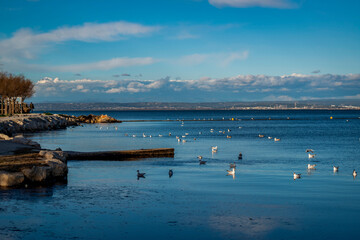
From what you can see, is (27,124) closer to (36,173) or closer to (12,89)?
(12,89)

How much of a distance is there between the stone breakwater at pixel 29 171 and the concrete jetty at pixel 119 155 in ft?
20.2

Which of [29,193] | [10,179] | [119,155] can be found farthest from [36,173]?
[119,155]

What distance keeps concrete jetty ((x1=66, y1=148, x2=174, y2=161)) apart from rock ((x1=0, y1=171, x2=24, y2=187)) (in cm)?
1019

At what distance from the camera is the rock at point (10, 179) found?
2027cm

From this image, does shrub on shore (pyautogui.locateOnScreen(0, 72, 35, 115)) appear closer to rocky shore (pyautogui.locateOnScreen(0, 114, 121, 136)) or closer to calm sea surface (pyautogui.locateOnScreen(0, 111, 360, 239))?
rocky shore (pyautogui.locateOnScreen(0, 114, 121, 136))

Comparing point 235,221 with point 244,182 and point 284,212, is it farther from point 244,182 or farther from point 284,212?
point 244,182

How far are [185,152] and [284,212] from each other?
79.3ft

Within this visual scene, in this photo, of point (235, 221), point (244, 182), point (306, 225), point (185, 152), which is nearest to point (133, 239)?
point (235, 221)

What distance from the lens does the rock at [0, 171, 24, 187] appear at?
66.5 ft

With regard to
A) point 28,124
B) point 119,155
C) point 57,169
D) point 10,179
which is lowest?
point 10,179

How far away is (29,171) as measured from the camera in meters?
21.2

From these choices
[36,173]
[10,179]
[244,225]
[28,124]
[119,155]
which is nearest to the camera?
[244,225]

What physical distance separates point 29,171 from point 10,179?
1.06 metres

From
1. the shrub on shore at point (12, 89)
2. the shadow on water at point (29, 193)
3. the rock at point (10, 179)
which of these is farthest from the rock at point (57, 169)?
the shrub on shore at point (12, 89)
